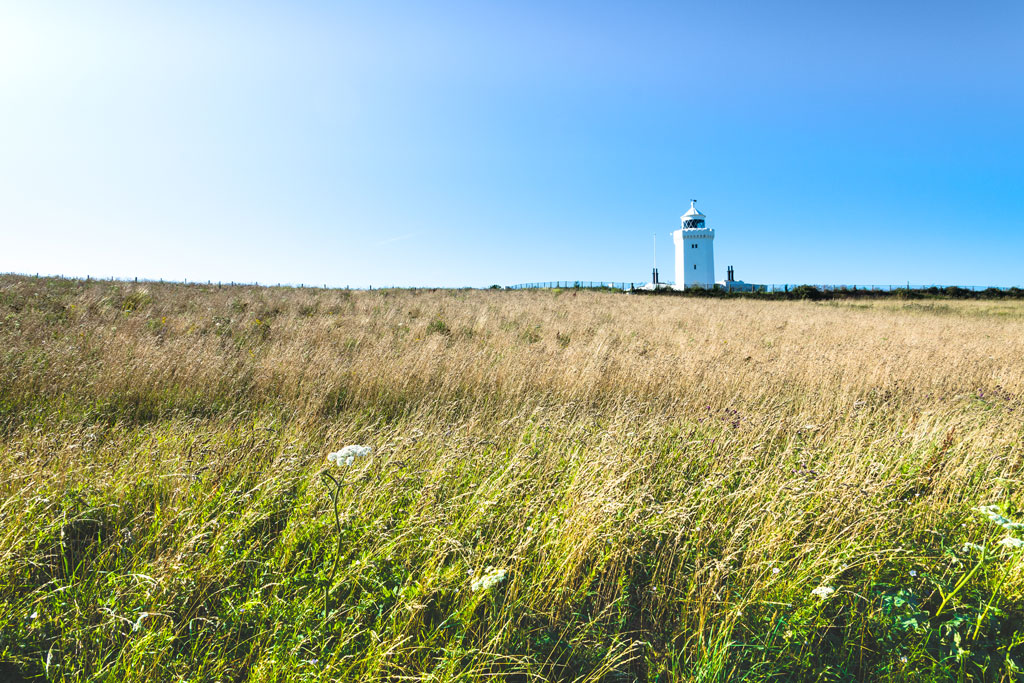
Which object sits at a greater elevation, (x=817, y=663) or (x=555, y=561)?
(x=555, y=561)

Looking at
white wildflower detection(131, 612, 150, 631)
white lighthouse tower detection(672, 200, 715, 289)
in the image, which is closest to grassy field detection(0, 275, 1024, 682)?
white wildflower detection(131, 612, 150, 631)

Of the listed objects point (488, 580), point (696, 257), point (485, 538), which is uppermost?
point (696, 257)

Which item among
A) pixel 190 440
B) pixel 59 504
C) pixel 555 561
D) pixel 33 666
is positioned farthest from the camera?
pixel 190 440

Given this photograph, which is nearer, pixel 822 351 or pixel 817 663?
pixel 817 663

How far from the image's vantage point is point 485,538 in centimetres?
274

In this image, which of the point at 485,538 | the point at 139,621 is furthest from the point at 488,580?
the point at 139,621

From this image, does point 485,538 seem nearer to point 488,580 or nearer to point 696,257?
point 488,580

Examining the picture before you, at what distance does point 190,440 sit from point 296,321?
752 centimetres

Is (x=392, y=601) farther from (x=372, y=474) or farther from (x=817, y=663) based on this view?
(x=817, y=663)

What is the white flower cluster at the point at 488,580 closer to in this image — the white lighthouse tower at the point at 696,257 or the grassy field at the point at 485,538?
the grassy field at the point at 485,538

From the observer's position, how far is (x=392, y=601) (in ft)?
7.16

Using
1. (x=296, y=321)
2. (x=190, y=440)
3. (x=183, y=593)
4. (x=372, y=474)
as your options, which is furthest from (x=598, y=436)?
(x=296, y=321)

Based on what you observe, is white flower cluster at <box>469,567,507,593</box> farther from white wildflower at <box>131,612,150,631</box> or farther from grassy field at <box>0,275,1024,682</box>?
white wildflower at <box>131,612,150,631</box>

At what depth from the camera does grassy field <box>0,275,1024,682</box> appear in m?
1.97
